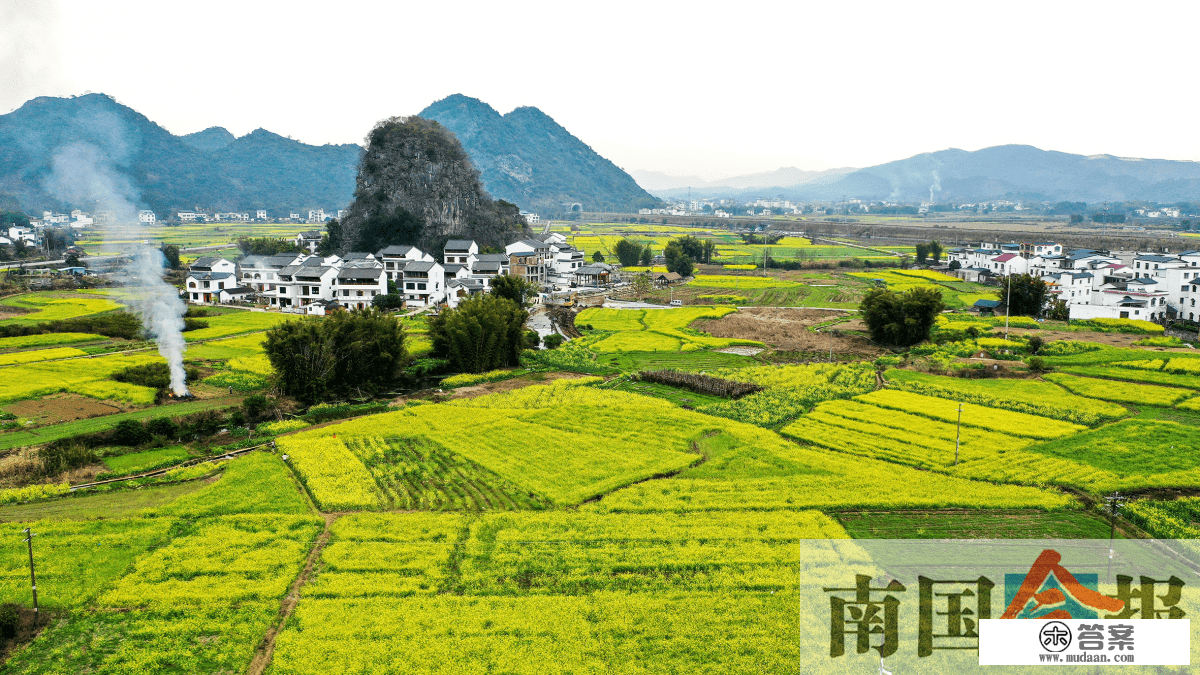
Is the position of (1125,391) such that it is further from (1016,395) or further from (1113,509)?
(1113,509)

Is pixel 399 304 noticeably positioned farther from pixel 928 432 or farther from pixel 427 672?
pixel 427 672

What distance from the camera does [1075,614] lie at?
13.0 m

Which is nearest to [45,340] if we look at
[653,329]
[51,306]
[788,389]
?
[51,306]

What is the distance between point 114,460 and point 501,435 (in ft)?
39.9

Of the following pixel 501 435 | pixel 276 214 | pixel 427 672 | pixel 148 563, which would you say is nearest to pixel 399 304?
pixel 501 435

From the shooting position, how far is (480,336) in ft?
115

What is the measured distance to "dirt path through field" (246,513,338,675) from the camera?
479 inches

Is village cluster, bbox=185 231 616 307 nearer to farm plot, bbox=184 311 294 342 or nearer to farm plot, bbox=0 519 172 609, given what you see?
farm plot, bbox=184 311 294 342

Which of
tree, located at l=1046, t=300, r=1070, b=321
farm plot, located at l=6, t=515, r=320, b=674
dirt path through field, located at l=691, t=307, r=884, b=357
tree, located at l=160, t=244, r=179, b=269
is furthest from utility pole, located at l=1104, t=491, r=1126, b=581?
tree, located at l=160, t=244, r=179, b=269

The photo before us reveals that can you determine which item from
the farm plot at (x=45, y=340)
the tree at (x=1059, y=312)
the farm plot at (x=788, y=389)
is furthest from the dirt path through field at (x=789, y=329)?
the farm plot at (x=45, y=340)

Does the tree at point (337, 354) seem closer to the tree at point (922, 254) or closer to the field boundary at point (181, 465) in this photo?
the field boundary at point (181, 465)

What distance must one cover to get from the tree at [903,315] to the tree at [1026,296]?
43.8ft

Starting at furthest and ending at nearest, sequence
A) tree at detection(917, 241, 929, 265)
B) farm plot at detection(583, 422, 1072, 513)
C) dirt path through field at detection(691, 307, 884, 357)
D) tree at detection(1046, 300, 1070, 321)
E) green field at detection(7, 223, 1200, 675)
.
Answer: tree at detection(917, 241, 929, 265)
tree at detection(1046, 300, 1070, 321)
dirt path through field at detection(691, 307, 884, 357)
farm plot at detection(583, 422, 1072, 513)
green field at detection(7, 223, 1200, 675)

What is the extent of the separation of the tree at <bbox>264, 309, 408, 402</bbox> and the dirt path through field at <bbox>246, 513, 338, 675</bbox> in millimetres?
12657
